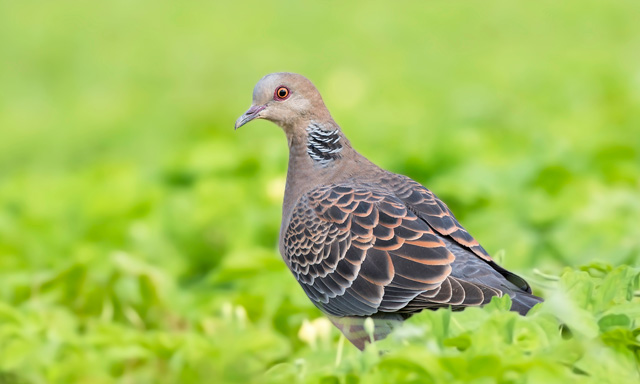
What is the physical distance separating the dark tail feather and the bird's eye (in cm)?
144

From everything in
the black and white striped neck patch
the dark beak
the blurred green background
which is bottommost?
the blurred green background

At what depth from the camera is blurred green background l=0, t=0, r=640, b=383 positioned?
496 centimetres

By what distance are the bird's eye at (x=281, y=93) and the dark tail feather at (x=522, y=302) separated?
56.6 inches

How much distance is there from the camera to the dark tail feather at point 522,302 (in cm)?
369

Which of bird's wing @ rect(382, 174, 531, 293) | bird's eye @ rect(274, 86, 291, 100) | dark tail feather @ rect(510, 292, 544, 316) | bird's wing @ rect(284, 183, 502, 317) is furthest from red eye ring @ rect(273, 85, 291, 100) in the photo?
dark tail feather @ rect(510, 292, 544, 316)

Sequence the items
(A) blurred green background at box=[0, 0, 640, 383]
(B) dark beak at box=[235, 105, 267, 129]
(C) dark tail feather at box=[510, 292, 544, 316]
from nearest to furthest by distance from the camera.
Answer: (C) dark tail feather at box=[510, 292, 544, 316] < (B) dark beak at box=[235, 105, 267, 129] < (A) blurred green background at box=[0, 0, 640, 383]

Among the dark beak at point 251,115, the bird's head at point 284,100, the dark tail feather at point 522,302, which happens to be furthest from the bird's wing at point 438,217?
the dark beak at point 251,115

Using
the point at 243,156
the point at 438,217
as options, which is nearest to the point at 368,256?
the point at 438,217

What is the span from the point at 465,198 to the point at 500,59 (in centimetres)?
681

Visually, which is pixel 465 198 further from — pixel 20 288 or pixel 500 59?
pixel 500 59

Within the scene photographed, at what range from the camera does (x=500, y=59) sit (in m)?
13.0

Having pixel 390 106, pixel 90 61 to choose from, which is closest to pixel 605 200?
pixel 390 106

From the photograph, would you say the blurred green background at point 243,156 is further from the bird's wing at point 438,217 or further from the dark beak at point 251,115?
the dark beak at point 251,115

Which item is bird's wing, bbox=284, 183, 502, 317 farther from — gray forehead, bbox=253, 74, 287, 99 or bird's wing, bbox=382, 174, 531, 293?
gray forehead, bbox=253, 74, 287, 99
